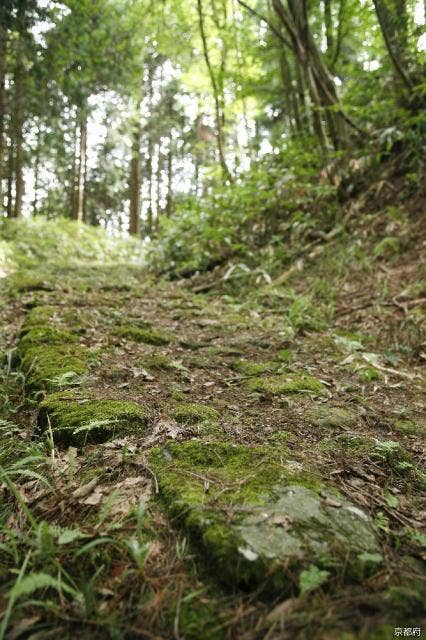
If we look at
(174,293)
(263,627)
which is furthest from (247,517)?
(174,293)

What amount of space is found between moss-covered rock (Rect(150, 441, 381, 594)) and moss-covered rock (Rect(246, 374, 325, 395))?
41.1 inches

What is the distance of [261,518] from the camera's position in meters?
1.52

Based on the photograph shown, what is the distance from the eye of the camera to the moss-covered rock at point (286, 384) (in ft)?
9.92

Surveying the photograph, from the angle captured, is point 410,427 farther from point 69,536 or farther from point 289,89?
point 289,89

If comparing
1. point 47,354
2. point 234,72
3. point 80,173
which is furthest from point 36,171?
point 47,354

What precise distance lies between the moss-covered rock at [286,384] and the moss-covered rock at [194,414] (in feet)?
1.99

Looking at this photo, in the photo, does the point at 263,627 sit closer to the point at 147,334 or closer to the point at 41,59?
the point at 147,334

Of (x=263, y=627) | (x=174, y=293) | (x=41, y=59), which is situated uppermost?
(x=41, y=59)

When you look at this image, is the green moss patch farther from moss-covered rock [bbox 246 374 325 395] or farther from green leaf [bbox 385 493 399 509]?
green leaf [bbox 385 493 399 509]

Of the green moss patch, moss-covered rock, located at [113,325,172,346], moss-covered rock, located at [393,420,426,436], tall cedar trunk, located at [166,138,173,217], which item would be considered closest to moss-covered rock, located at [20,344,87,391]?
the green moss patch

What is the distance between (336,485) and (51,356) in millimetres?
2190

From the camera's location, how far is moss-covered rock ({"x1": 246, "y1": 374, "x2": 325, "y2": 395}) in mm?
3023

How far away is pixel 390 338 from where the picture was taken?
4203 millimetres

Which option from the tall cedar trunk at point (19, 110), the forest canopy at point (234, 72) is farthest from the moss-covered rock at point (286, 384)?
the tall cedar trunk at point (19, 110)
